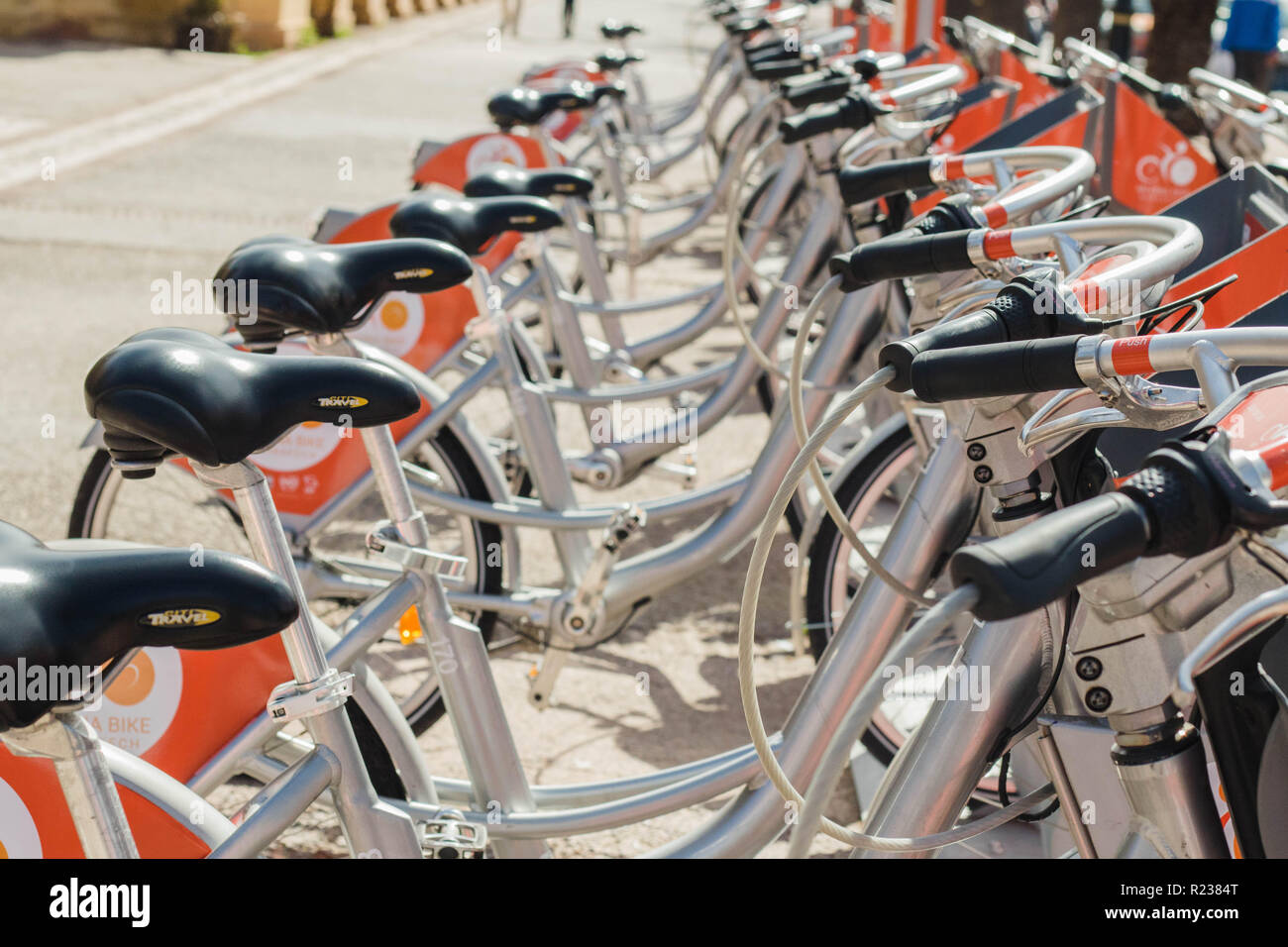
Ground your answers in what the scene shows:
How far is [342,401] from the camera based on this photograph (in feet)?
5.65

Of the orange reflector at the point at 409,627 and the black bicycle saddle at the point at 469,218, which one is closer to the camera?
the orange reflector at the point at 409,627

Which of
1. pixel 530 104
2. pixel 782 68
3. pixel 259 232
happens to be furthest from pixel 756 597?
pixel 259 232

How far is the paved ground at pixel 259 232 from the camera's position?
341 cm

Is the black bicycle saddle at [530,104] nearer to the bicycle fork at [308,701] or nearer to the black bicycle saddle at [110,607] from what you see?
the bicycle fork at [308,701]

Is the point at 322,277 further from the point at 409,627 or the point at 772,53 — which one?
the point at 772,53

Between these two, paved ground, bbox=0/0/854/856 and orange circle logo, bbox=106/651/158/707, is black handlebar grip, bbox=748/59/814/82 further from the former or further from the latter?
orange circle logo, bbox=106/651/158/707

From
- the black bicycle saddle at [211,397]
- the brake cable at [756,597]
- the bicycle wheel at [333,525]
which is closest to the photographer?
the brake cable at [756,597]

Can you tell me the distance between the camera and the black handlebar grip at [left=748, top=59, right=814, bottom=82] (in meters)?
4.05

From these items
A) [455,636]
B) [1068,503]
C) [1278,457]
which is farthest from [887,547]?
[1278,457]

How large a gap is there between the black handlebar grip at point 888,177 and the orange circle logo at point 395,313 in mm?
1716

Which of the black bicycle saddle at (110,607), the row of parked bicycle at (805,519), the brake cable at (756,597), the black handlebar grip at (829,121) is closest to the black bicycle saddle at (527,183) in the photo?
the row of parked bicycle at (805,519)

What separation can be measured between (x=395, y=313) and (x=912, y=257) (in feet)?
7.49

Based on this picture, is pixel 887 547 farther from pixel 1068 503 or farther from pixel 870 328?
pixel 870 328

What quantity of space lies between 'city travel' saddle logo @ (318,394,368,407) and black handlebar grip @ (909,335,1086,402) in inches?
31.7
